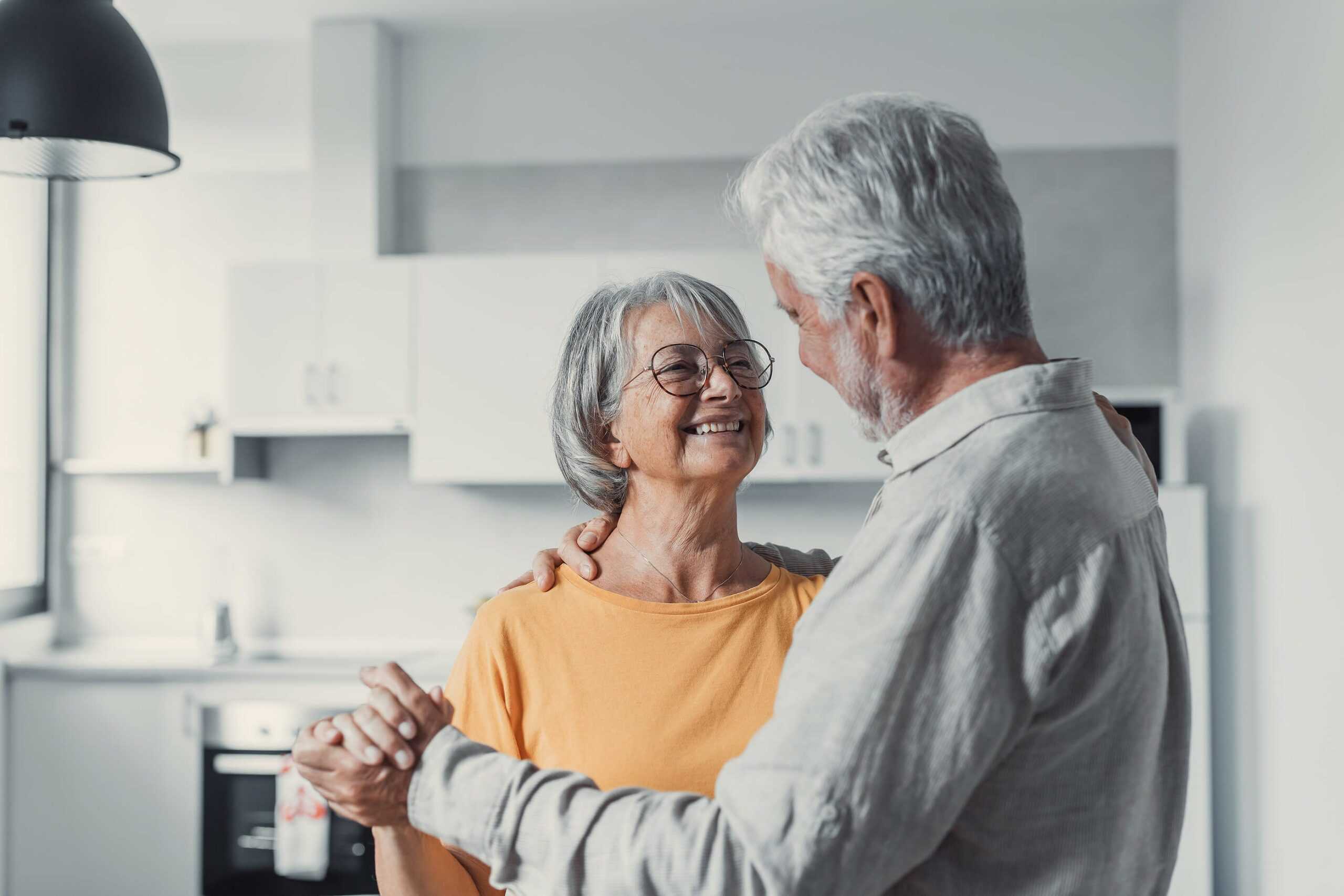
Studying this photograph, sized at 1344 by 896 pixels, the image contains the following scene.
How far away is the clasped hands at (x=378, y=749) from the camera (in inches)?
36.5

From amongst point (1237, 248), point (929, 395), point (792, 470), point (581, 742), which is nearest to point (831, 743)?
point (929, 395)

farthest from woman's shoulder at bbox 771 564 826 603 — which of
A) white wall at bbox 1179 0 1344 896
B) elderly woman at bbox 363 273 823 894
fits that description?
white wall at bbox 1179 0 1344 896

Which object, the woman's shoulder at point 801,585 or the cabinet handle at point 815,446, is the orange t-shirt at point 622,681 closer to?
the woman's shoulder at point 801,585

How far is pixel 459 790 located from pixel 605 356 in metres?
0.75

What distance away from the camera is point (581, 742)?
134 cm

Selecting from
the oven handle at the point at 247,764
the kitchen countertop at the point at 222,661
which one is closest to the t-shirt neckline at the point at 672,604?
the kitchen countertop at the point at 222,661

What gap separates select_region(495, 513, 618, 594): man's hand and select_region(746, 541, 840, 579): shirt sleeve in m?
0.23

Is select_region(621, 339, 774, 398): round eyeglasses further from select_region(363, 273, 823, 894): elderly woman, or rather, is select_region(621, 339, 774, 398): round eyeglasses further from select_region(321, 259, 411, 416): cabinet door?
select_region(321, 259, 411, 416): cabinet door

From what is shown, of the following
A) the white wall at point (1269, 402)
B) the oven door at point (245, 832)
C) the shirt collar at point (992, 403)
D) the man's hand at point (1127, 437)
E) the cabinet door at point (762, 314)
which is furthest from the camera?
the cabinet door at point (762, 314)

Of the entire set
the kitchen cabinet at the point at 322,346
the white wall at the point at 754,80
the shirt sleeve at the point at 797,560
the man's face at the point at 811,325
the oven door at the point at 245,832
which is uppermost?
the white wall at the point at 754,80

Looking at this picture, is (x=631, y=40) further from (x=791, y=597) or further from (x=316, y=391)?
(x=791, y=597)

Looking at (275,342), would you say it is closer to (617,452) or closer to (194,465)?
(194,465)

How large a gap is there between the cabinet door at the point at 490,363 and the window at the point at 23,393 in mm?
1599

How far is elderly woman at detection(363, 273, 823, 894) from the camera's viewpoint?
4.40ft
